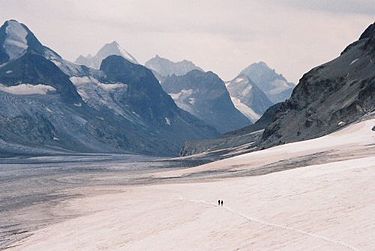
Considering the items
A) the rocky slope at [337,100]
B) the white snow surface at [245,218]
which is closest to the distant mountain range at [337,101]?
the rocky slope at [337,100]

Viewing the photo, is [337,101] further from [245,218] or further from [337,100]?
[245,218]

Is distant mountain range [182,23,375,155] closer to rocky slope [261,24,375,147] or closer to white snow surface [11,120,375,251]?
rocky slope [261,24,375,147]

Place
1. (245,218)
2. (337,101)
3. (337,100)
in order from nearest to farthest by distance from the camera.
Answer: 1. (245,218)
2. (337,101)
3. (337,100)

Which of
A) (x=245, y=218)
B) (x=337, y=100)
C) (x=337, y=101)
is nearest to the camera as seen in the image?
(x=245, y=218)

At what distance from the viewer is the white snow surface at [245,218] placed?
45531mm

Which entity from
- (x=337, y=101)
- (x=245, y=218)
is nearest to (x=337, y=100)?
(x=337, y=101)

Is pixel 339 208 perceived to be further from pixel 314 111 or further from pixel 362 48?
pixel 362 48

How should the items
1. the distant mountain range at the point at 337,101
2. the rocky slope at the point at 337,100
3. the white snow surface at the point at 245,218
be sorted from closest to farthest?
the white snow surface at the point at 245,218, the distant mountain range at the point at 337,101, the rocky slope at the point at 337,100

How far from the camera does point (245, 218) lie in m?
54.0

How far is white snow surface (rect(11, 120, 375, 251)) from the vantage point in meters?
45.5

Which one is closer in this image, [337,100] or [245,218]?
[245,218]

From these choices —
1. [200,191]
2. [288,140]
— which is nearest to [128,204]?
[200,191]

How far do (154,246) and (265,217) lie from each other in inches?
363

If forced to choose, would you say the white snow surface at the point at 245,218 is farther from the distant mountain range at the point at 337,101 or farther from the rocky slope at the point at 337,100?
the rocky slope at the point at 337,100
